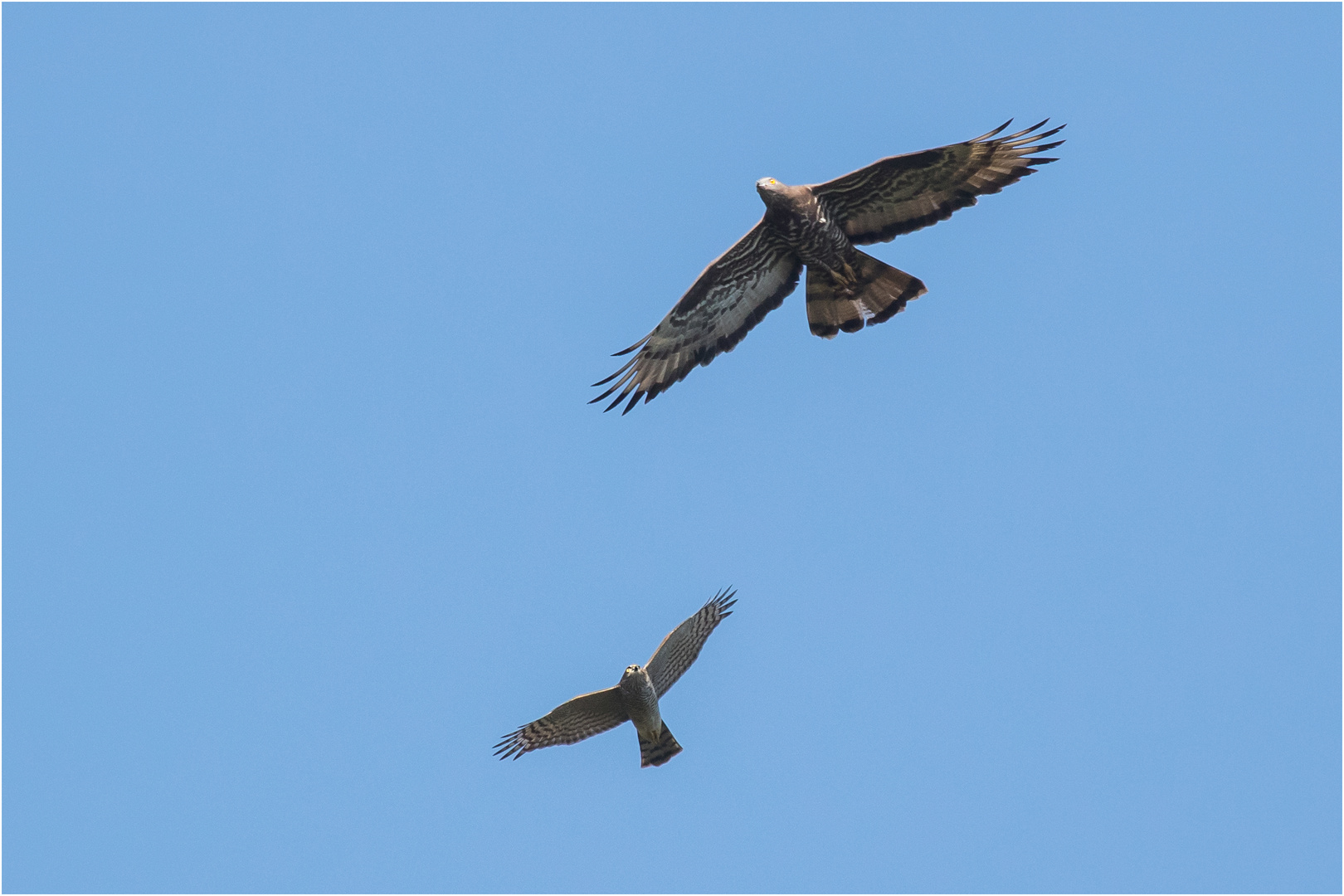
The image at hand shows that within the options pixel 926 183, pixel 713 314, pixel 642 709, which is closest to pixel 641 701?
pixel 642 709

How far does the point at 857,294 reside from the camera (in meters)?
20.4

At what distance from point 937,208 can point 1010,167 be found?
0.80 m

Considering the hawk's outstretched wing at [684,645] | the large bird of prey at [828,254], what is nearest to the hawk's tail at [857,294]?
the large bird of prey at [828,254]

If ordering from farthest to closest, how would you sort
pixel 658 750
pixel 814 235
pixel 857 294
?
pixel 658 750
pixel 857 294
pixel 814 235

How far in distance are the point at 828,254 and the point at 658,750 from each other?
5.47 m

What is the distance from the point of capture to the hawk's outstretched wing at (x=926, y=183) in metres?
19.6

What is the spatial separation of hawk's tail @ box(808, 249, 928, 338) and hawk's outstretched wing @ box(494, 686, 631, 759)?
4.37m

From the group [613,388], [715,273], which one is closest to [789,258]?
[715,273]

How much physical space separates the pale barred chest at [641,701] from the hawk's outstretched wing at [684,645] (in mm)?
188

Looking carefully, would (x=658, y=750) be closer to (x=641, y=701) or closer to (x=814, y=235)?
(x=641, y=701)

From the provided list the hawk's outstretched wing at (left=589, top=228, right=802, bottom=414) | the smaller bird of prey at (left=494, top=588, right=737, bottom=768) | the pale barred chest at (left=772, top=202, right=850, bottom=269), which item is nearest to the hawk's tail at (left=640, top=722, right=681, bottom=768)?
the smaller bird of prey at (left=494, top=588, right=737, bottom=768)

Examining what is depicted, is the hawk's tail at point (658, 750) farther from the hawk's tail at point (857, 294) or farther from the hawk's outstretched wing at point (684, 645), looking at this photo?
the hawk's tail at point (857, 294)

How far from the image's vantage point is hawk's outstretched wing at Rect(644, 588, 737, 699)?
20703mm

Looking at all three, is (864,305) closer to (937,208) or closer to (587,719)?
(937,208)
